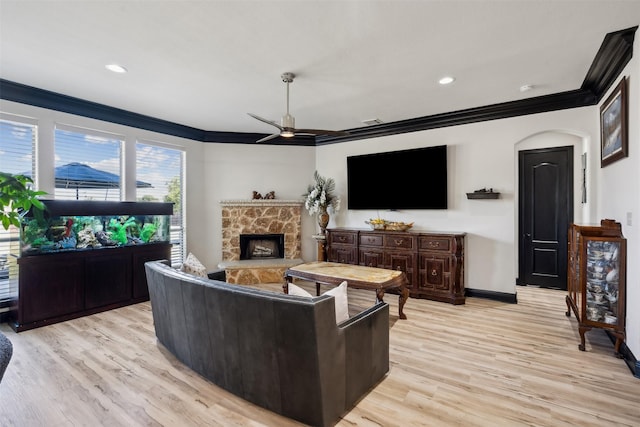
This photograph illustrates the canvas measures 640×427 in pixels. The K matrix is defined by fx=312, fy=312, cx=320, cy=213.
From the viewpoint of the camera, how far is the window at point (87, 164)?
13.3ft

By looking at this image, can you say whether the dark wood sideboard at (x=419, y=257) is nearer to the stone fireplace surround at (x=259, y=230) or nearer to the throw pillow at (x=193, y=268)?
the stone fireplace surround at (x=259, y=230)

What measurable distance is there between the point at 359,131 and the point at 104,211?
4.09m

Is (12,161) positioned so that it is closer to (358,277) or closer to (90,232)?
(90,232)

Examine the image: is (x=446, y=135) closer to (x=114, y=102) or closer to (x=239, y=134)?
(x=239, y=134)

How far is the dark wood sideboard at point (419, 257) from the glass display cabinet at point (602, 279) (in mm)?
1410

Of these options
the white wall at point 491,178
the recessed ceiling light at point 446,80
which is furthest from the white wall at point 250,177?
the recessed ceiling light at point 446,80

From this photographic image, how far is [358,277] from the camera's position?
364 centimetres

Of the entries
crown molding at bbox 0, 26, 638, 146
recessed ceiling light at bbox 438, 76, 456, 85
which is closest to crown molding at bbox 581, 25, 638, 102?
crown molding at bbox 0, 26, 638, 146

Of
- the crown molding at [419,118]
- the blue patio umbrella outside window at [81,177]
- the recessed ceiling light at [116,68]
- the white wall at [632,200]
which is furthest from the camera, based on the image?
the blue patio umbrella outside window at [81,177]

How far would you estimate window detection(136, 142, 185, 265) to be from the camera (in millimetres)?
4918

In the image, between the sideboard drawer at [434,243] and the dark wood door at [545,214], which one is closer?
the sideboard drawer at [434,243]

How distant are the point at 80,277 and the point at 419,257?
14.8 ft

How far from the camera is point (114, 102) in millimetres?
4242

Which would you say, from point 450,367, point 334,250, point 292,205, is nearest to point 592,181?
point 450,367
